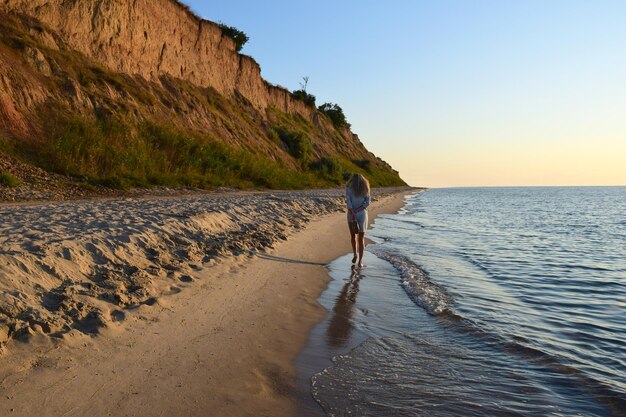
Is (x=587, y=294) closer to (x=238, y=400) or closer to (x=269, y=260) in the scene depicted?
(x=269, y=260)

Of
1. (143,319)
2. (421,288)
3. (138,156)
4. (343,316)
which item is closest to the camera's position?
(143,319)

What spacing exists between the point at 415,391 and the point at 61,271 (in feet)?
11.9

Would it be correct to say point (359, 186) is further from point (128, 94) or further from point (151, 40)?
point (151, 40)

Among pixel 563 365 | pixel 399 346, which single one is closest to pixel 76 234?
pixel 399 346

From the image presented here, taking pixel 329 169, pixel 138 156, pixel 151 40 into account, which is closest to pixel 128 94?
pixel 138 156

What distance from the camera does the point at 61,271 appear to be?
4633 mm

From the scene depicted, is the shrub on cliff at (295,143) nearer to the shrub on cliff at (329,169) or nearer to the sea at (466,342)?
the shrub on cliff at (329,169)

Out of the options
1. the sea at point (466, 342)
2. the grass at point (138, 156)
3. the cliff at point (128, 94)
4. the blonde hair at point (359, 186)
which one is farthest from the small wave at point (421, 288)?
the cliff at point (128, 94)

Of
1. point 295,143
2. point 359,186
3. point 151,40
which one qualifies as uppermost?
point 151,40

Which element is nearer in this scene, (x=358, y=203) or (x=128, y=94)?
(x=358, y=203)

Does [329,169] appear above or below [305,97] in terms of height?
below

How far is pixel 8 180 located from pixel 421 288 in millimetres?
11339

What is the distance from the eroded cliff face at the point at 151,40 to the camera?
22531 mm

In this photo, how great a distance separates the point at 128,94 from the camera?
2334cm
